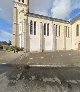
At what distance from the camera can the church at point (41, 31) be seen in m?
52.7

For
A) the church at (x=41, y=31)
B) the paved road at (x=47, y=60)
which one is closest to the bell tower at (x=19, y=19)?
the church at (x=41, y=31)

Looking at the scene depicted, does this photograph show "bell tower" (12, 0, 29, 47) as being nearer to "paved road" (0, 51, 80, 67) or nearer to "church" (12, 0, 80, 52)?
"church" (12, 0, 80, 52)

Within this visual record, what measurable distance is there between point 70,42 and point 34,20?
48.8 feet

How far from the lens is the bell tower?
55125 mm

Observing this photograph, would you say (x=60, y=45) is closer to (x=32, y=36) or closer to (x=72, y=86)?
(x=32, y=36)

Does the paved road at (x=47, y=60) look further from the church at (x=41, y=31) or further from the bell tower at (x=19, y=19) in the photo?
the bell tower at (x=19, y=19)

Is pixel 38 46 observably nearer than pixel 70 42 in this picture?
Yes

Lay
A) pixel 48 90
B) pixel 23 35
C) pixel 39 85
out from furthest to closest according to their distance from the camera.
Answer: pixel 23 35 < pixel 39 85 < pixel 48 90

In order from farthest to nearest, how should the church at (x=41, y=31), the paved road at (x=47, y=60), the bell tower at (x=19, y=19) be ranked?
the bell tower at (x=19, y=19) < the church at (x=41, y=31) < the paved road at (x=47, y=60)

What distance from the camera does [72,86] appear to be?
12.0m

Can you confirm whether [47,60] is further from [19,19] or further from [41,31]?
[19,19]

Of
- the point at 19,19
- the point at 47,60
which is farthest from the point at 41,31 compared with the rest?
the point at 47,60

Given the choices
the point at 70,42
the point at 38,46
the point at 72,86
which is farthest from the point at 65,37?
the point at 72,86

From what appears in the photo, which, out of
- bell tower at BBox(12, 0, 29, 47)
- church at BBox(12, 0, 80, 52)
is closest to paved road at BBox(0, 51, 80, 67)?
church at BBox(12, 0, 80, 52)
